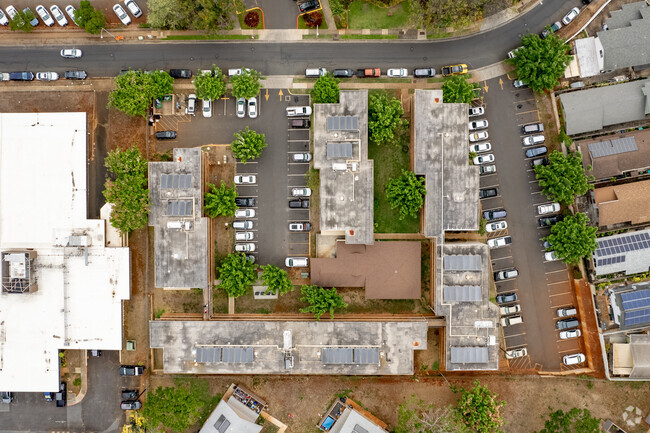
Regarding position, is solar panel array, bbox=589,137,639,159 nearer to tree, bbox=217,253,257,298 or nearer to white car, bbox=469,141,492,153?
white car, bbox=469,141,492,153

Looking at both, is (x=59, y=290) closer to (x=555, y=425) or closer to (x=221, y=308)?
(x=221, y=308)

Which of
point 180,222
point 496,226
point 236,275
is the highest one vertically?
point 180,222

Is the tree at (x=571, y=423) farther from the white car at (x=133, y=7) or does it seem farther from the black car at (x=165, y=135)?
the white car at (x=133, y=7)

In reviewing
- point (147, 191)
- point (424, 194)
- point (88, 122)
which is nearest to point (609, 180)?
point (424, 194)

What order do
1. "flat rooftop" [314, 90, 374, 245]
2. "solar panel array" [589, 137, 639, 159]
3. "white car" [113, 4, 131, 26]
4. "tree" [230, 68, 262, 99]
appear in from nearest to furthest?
"flat rooftop" [314, 90, 374, 245] < "tree" [230, 68, 262, 99] < "solar panel array" [589, 137, 639, 159] < "white car" [113, 4, 131, 26]

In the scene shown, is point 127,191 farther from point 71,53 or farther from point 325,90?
point 325,90

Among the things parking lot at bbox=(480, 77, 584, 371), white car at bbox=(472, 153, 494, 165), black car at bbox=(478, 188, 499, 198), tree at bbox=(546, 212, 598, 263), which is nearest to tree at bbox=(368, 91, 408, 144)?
white car at bbox=(472, 153, 494, 165)

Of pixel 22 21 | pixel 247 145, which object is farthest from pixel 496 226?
pixel 22 21
